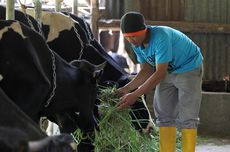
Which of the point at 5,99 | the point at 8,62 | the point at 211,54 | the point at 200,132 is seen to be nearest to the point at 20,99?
the point at 8,62

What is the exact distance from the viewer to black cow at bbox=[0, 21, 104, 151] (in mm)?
3439

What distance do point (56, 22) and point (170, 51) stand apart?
1174mm

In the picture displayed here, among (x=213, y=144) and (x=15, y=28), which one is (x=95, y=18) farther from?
(x=15, y=28)

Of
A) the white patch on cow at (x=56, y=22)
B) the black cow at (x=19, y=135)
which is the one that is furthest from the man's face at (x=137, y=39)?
the black cow at (x=19, y=135)

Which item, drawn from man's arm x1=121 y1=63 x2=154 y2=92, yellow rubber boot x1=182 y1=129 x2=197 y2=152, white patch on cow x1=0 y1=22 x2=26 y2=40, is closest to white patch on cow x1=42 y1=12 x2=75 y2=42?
man's arm x1=121 y1=63 x2=154 y2=92

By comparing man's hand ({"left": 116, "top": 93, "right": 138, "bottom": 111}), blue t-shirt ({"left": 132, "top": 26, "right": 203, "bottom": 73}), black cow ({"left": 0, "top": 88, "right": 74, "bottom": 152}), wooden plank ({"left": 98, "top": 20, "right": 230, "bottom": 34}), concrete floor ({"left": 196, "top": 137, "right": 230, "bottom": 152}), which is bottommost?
concrete floor ({"left": 196, "top": 137, "right": 230, "bottom": 152})

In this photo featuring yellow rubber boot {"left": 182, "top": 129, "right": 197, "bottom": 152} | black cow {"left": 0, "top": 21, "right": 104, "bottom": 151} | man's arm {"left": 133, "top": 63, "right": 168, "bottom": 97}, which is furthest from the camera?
yellow rubber boot {"left": 182, "top": 129, "right": 197, "bottom": 152}

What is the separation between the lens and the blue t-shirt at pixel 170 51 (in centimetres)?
457

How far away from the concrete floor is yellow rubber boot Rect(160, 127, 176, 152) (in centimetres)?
178

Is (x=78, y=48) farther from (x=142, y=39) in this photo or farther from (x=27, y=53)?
(x=27, y=53)

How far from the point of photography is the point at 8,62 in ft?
11.2

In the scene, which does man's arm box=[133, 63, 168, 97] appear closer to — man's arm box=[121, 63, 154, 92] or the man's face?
the man's face

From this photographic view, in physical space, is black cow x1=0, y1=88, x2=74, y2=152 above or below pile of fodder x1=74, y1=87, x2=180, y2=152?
above

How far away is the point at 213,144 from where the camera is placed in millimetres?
7344
